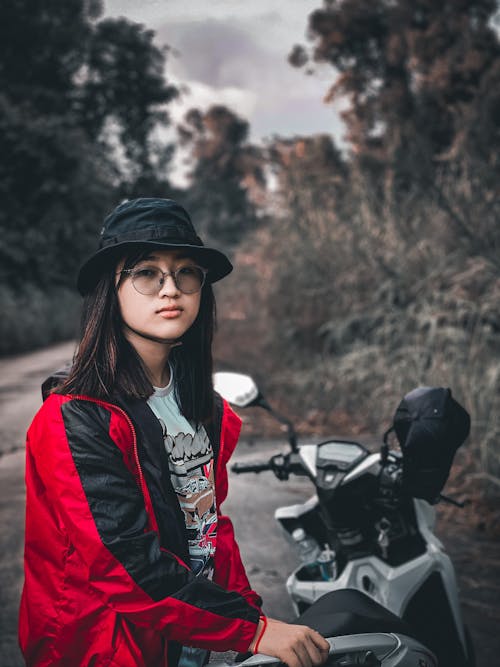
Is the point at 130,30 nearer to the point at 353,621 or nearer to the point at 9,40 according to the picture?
the point at 9,40

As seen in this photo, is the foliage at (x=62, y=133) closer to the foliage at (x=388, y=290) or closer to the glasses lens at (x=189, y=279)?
the foliage at (x=388, y=290)

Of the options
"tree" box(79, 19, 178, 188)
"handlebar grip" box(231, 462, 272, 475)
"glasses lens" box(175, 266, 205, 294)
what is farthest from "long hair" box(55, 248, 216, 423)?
"tree" box(79, 19, 178, 188)

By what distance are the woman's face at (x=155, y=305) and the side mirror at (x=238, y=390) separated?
1.78 ft

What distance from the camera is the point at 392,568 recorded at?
2004 millimetres

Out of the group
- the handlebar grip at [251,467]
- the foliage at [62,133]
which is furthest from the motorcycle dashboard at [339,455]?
the foliage at [62,133]

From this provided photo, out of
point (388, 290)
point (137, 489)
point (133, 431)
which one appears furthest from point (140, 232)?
point (388, 290)

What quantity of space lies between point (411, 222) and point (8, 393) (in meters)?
6.24

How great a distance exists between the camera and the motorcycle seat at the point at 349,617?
1.37 meters

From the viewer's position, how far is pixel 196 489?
5.35 feet

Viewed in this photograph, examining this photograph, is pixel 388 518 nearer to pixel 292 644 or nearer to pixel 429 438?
pixel 429 438

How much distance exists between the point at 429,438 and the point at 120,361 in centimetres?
88

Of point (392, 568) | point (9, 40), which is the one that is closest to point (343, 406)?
point (392, 568)

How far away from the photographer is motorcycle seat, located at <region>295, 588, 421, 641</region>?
1.37 metres

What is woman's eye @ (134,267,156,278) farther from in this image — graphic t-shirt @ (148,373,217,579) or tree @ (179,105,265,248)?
tree @ (179,105,265,248)
